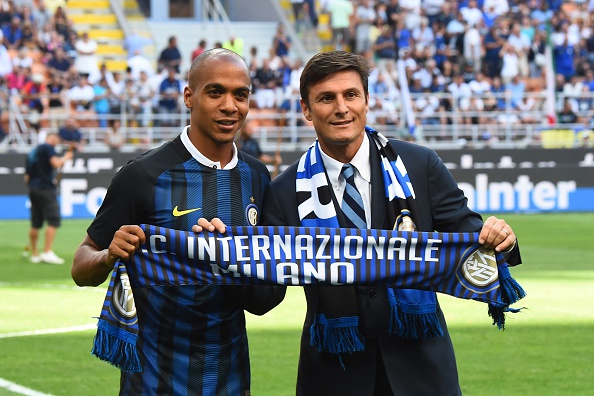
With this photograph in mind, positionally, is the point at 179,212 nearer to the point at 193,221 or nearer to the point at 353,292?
the point at 193,221

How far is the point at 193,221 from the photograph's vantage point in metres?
5.00

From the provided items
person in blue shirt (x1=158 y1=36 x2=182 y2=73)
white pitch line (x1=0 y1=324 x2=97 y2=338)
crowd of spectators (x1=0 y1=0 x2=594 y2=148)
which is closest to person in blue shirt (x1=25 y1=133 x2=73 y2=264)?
white pitch line (x1=0 y1=324 x2=97 y2=338)

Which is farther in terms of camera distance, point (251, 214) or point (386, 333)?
point (251, 214)

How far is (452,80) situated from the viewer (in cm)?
3353

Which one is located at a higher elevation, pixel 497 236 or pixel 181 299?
pixel 497 236

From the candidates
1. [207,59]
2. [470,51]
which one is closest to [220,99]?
[207,59]

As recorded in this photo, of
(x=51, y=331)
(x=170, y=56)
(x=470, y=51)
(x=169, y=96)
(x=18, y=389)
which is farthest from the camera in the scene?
(x=470, y=51)

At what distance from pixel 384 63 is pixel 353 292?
94.8ft

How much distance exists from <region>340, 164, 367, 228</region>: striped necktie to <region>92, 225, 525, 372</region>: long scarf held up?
0.07m

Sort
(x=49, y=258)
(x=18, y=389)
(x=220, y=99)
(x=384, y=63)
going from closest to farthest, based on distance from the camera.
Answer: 1. (x=220, y=99)
2. (x=18, y=389)
3. (x=49, y=258)
4. (x=384, y=63)

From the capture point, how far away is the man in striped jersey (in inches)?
193

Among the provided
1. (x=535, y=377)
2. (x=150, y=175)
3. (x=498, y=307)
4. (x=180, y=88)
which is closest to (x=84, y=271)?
(x=150, y=175)

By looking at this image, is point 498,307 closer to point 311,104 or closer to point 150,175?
point 311,104

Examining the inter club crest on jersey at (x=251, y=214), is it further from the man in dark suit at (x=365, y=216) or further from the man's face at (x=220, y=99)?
the man's face at (x=220, y=99)
